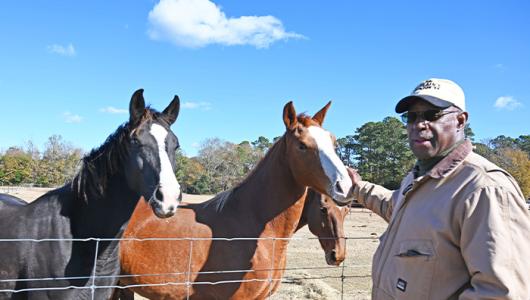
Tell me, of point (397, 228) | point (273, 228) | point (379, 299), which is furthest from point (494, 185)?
point (273, 228)

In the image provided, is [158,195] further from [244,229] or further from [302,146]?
[302,146]

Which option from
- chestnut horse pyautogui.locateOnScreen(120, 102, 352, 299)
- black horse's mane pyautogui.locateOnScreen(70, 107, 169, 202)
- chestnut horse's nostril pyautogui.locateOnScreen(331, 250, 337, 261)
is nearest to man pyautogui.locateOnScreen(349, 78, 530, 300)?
chestnut horse pyautogui.locateOnScreen(120, 102, 352, 299)

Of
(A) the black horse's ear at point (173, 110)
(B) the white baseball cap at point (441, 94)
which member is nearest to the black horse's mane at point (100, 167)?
(A) the black horse's ear at point (173, 110)

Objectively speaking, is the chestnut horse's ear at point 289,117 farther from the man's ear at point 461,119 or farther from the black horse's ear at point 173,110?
the man's ear at point 461,119

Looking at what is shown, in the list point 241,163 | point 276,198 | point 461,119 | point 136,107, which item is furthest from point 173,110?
point 241,163

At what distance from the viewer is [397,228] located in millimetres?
1830

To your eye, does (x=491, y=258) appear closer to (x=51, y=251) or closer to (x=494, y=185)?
(x=494, y=185)

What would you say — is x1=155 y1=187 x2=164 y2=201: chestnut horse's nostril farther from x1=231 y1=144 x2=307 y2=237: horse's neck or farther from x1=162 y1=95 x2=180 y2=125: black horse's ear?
x1=231 y1=144 x2=307 y2=237: horse's neck

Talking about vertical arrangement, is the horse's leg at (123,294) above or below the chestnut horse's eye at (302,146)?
below

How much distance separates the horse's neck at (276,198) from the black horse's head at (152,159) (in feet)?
3.01

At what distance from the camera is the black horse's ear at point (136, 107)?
3.26 m

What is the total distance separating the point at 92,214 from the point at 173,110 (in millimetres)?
1171

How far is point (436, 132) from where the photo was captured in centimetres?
174

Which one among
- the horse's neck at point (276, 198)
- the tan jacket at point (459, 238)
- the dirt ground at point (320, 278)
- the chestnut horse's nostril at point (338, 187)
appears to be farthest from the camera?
the dirt ground at point (320, 278)
